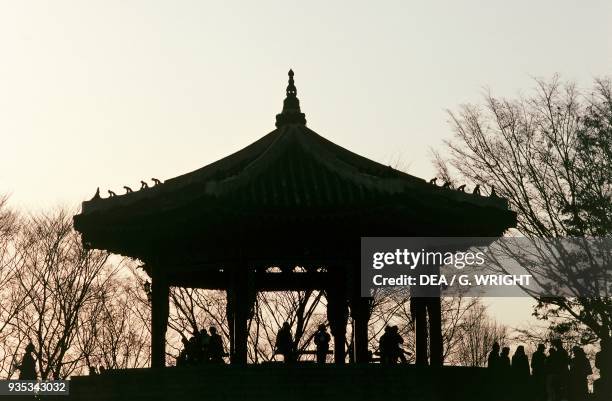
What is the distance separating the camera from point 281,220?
25312mm

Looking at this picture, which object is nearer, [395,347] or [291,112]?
[395,347]

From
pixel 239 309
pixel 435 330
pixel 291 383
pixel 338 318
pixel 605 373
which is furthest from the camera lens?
pixel 605 373

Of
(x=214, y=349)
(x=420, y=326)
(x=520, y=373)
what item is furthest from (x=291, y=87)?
(x=520, y=373)

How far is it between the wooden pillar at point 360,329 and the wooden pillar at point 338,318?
0.40 meters

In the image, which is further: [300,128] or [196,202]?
[300,128]

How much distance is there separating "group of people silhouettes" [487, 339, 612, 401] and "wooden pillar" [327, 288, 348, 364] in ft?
10.0

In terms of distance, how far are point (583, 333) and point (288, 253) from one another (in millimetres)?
16063

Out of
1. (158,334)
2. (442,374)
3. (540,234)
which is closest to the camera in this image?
(442,374)

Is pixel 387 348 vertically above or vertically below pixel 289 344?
below

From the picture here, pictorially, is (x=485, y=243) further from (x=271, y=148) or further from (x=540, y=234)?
(x=540, y=234)

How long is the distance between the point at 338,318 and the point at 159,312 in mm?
3788

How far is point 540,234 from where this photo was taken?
38000 mm

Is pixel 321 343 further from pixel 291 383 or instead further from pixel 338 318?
pixel 291 383

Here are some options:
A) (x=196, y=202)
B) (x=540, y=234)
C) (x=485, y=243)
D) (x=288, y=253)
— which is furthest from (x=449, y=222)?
(x=540, y=234)
